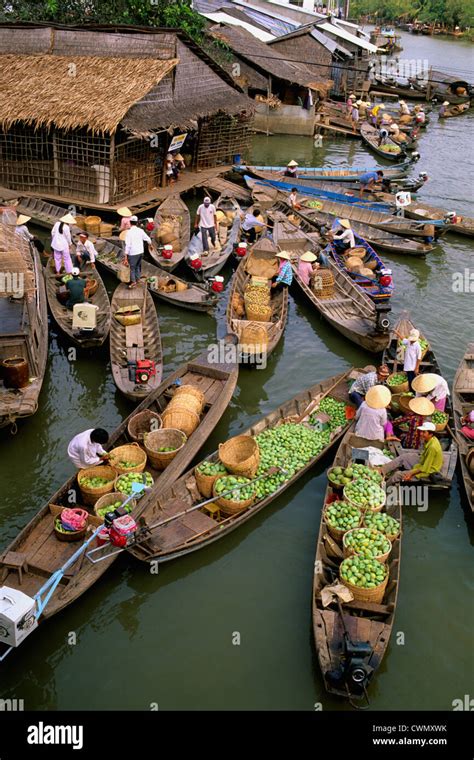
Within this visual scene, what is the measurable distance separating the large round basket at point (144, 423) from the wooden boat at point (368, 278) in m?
6.95

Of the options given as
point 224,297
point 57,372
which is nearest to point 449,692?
point 57,372

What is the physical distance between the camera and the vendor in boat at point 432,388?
10.3 m

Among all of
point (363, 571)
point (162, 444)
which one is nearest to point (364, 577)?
point (363, 571)

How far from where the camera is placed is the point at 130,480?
886 centimetres

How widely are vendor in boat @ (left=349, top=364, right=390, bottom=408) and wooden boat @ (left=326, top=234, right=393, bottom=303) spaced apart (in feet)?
12.1

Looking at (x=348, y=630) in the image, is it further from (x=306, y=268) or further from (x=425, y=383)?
(x=306, y=268)

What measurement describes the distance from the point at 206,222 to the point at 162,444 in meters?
8.23

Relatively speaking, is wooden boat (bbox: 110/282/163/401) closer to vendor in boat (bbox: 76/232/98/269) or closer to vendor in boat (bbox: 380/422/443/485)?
vendor in boat (bbox: 76/232/98/269)

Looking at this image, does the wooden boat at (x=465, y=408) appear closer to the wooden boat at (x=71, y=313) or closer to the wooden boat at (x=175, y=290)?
the wooden boat at (x=175, y=290)

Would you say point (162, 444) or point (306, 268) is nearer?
point (162, 444)

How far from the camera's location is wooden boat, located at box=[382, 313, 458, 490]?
966 centimetres

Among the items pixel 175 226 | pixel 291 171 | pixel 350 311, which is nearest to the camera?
pixel 350 311

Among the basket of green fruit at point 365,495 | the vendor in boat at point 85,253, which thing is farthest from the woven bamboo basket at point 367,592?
the vendor in boat at point 85,253
